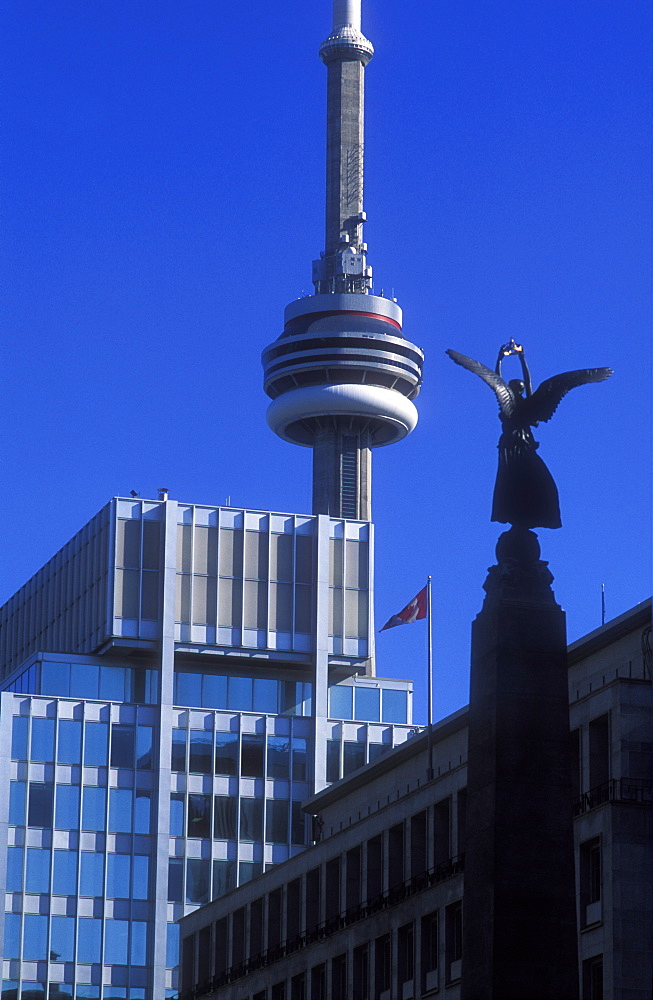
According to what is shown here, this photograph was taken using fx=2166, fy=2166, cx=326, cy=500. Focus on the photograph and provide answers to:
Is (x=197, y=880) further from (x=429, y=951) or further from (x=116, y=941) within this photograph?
(x=429, y=951)

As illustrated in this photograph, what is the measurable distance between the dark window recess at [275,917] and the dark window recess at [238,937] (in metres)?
3.40

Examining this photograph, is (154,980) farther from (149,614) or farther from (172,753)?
(149,614)

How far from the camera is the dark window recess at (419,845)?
267 feet

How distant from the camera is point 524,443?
41406 mm

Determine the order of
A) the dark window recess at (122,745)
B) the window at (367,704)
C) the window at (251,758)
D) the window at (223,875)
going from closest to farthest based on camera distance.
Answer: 1. the window at (223,875)
2. the dark window recess at (122,745)
3. the window at (251,758)
4. the window at (367,704)

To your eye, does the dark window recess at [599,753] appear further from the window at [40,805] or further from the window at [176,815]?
the window at [40,805]

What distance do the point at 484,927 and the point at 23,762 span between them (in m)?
88.8

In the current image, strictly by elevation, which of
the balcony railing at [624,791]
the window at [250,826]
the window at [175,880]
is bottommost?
the balcony railing at [624,791]

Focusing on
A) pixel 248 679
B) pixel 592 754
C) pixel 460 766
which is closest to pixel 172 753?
pixel 248 679

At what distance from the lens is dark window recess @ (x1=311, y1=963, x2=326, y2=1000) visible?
88.2 meters

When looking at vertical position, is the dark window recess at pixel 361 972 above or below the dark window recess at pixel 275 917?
below

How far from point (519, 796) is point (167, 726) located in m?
89.7

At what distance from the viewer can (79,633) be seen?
442 feet

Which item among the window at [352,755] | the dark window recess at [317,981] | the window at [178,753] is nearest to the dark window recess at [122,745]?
the window at [178,753]
